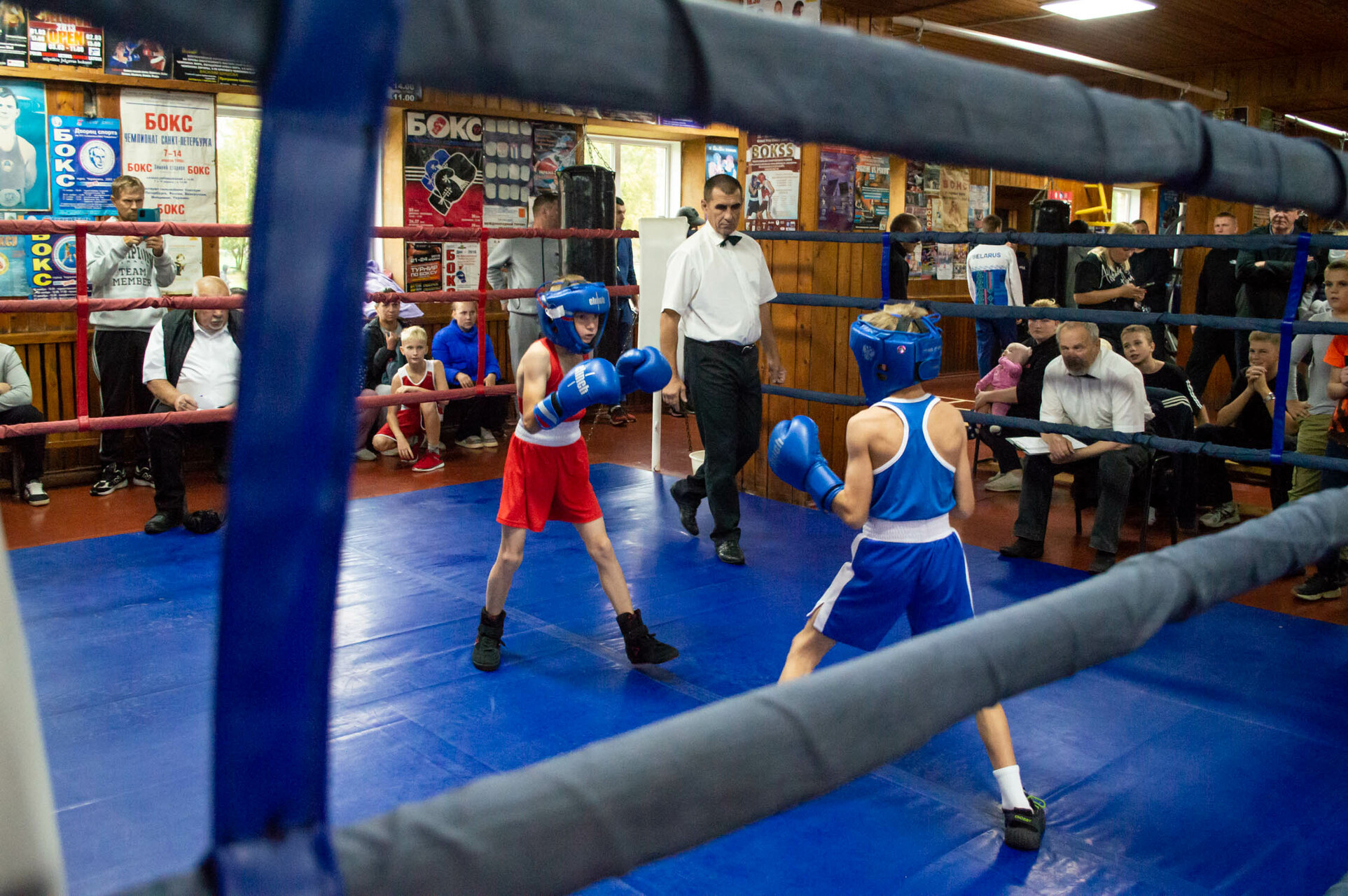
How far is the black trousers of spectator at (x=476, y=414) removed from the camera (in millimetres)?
7254

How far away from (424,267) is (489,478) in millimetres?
2448

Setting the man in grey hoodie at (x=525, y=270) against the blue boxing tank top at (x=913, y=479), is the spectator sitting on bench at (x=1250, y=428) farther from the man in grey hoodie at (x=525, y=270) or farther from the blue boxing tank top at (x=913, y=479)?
the man in grey hoodie at (x=525, y=270)

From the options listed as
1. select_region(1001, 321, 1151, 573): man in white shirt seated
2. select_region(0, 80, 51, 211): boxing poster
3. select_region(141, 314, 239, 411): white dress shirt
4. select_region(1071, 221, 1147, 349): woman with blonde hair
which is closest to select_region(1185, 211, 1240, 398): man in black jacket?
select_region(1071, 221, 1147, 349): woman with blonde hair

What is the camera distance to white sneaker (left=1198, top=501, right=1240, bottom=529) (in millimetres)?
5062

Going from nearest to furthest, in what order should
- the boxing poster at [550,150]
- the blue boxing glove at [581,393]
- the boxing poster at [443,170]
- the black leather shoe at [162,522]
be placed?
the blue boxing glove at [581,393] < the black leather shoe at [162,522] < the boxing poster at [443,170] < the boxing poster at [550,150]

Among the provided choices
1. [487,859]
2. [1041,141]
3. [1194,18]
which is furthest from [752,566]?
[1194,18]

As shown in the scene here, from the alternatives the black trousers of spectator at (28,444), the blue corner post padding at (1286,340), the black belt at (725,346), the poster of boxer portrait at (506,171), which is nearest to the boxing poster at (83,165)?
the black trousers of spectator at (28,444)

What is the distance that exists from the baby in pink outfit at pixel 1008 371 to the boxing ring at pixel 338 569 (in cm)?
510

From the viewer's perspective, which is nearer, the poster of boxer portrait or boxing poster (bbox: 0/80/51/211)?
boxing poster (bbox: 0/80/51/211)

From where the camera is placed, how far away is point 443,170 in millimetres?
8062

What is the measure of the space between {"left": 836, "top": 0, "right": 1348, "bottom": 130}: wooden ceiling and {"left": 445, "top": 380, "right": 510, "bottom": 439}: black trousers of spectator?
11.4 ft

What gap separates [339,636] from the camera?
360 cm

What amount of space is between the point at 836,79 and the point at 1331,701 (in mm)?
3256

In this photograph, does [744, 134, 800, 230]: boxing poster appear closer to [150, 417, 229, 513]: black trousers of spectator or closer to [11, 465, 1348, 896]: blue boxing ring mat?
[11, 465, 1348, 896]: blue boxing ring mat
